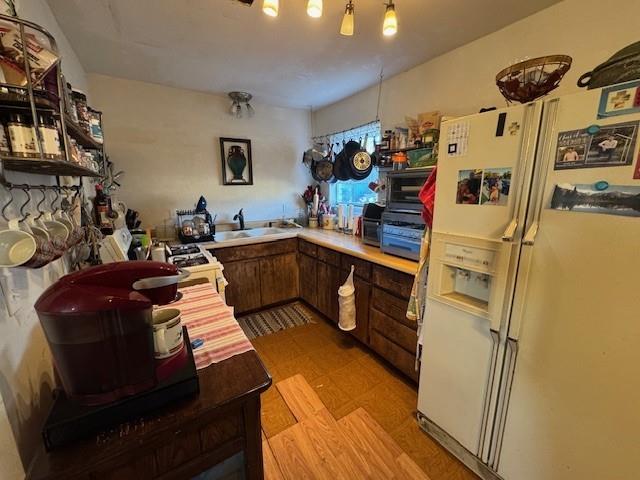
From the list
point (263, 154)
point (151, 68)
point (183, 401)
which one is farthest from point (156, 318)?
point (263, 154)

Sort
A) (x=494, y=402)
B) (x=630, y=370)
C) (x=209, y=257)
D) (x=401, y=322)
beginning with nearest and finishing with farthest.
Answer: (x=630, y=370)
(x=494, y=402)
(x=401, y=322)
(x=209, y=257)

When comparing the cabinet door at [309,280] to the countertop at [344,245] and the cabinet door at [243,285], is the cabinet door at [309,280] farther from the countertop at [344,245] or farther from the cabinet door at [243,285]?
the cabinet door at [243,285]

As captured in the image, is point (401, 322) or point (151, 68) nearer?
point (401, 322)

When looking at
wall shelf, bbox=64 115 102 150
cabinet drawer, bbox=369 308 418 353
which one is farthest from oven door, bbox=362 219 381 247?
wall shelf, bbox=64 115 102 150

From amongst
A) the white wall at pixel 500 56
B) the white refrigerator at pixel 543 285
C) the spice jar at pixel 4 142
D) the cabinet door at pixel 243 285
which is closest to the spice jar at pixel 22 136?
the spice jar at pixel 4 142

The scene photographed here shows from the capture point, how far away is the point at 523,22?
150cm

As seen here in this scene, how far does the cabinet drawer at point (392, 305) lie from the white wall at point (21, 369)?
164 centimetres

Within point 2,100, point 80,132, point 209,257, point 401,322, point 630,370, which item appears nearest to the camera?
point 2,100

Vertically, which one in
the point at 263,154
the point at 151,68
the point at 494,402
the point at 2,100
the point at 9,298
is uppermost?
the point at 151,68

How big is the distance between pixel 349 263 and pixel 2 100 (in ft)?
6.24

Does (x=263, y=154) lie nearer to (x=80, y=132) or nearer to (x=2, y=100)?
(x=80, y=132)

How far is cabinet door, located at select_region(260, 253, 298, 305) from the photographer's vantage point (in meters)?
2.69

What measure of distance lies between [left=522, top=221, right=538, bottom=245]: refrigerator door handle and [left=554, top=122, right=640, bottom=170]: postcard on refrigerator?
0.20 meters

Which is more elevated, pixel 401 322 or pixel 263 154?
pixel 263 154
